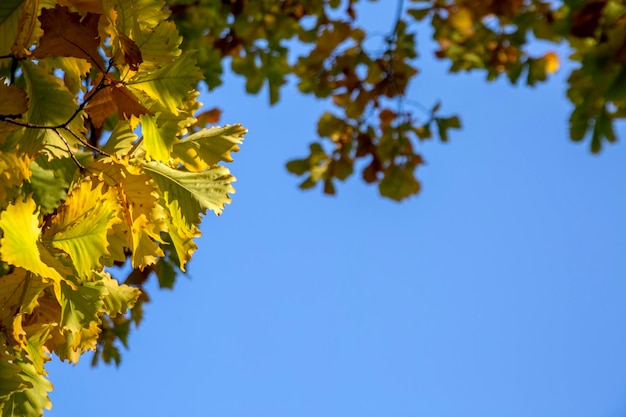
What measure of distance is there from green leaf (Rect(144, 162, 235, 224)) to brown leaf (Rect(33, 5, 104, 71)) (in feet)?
0.46

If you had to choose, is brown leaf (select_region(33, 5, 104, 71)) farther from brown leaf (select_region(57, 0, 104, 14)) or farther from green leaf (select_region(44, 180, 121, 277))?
green leaf (select_region(44, 180, 121, 277))

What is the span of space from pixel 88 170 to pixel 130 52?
5.9 inches

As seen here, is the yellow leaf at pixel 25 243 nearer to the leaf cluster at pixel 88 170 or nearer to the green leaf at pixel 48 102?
the leaf cluster at pixel 88 170

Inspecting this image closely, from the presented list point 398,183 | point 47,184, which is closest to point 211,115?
point 47,184

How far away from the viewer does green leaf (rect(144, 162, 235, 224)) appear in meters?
0.75

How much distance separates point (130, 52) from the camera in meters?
0.70

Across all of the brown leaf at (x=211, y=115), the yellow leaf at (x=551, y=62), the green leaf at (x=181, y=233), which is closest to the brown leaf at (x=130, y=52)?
the green leaf at (x=181, y=233)

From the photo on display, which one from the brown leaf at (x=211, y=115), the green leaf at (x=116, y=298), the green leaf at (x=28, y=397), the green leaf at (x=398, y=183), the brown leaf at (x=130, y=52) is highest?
the green leaf at (x=398, y=183)

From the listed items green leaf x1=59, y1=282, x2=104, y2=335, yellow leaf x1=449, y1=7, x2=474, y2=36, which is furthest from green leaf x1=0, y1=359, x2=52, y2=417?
yellow leaf x1=449, y1=7, x2=474, y2=36

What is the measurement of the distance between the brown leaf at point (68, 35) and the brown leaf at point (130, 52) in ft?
0.13

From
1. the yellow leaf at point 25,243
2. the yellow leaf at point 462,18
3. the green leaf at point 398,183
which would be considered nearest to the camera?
the yellow leaf at point 25,243

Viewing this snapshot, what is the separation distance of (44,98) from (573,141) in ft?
6.86

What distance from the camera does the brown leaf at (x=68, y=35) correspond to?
0.69 m

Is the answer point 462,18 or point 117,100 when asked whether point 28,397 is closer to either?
point 117,100
